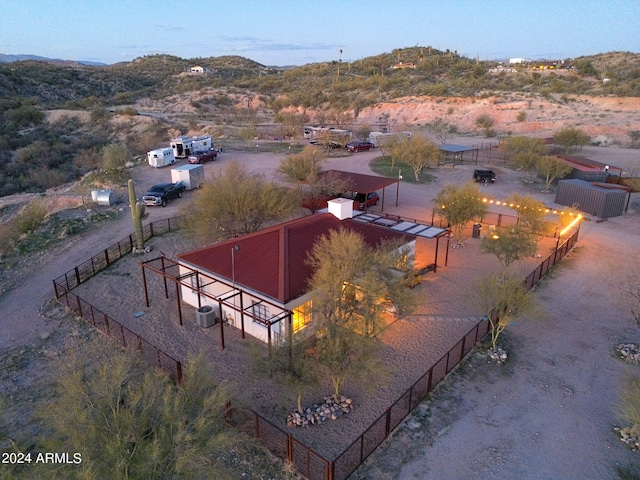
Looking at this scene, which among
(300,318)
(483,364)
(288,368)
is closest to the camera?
(288,368)

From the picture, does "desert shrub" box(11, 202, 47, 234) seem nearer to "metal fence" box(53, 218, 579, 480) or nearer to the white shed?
"metal fence" box(53, 218, 579, 480)

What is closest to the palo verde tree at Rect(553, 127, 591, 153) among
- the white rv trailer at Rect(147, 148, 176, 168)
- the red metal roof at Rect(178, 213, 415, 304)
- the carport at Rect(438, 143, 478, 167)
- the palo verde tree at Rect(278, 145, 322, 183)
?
the carport at Rect(438, 143, 478, 167)

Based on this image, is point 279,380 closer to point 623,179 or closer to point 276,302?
point 276,302

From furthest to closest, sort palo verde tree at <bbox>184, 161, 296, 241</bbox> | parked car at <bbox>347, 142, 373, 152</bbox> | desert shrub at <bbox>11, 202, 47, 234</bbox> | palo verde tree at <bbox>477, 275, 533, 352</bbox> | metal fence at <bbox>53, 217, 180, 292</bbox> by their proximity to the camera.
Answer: parked car at <bbox>347, 142, 373, 152</bbox> → desert shrub at <bbox>11, 202, 47, 234</bbox> → palo verde tree at <bbox>184, 161, 296, 241</bbox> → metal fence at <bbox>53, 217, 180, 292</bbox> → palo verde tree at <bbox>477, 275, 533, 352</bbox>

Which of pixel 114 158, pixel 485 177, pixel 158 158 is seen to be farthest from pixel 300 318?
pixel 114 158

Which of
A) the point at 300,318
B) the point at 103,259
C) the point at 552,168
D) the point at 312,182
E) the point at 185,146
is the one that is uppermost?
the point at 185,146

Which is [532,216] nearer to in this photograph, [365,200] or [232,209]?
[365,200]
